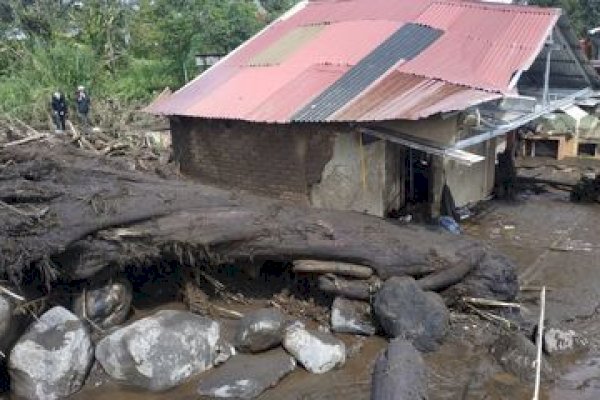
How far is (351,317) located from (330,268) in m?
0.71

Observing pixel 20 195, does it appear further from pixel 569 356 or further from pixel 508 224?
pixel 508 224

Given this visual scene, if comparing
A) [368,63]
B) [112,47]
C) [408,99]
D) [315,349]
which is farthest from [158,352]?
[112,47]

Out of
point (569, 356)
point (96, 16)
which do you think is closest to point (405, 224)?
point (569, 356)

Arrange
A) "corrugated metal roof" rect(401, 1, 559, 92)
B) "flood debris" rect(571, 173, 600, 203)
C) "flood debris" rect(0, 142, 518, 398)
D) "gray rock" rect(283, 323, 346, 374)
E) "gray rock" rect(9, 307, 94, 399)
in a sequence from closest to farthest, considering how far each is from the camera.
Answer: "gray rock" rect(9, 307, 94, 399), "flood debris" rect(0, 142, 518, 398), "gray rock" rect(283, 323, 346, 374), "corrugated metal roof" rect(401, 1, 559, 92), "flood debris" rect(571, 173, 600, 203)

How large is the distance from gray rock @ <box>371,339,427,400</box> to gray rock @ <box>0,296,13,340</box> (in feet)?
13.7

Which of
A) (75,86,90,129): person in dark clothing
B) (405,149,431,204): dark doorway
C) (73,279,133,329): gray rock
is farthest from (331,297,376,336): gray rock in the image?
(75,86,90,129): person in dark clothing

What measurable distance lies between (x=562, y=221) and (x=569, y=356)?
18.5 feet

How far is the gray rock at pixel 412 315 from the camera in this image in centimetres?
786

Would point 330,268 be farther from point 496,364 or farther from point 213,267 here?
point 496,364

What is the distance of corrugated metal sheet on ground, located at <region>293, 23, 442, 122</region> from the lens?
9469mm

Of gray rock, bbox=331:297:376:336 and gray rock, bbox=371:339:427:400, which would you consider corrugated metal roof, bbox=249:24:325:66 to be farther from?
gray rock, bbox=371:339:427:400

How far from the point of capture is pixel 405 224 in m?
9.43

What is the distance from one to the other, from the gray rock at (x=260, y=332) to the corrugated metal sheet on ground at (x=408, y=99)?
3091 mm

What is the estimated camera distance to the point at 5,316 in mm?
7031
